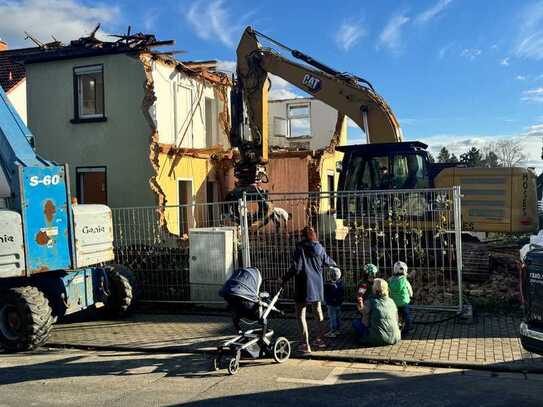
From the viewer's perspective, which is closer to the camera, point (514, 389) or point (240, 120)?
point (514, 389)

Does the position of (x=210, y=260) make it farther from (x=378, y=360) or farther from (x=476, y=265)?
(x=476, y=265)

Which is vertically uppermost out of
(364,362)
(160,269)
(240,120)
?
(240,120)

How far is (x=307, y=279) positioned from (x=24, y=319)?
13.4 feet

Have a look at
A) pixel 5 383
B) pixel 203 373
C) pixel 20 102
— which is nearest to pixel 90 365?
pixel 5 383

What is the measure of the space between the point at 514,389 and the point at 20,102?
20.5 metres

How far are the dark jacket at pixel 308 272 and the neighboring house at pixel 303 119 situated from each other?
1649 cm

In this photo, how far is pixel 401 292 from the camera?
8.02 meters

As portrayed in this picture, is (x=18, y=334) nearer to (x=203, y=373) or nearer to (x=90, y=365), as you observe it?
(x=90, y=365)

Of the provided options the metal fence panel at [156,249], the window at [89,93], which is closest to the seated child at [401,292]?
the metal fence panel at [156,249]

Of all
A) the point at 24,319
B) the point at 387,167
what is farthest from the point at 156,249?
the point at 387,167

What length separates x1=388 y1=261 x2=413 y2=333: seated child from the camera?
26.3 ft

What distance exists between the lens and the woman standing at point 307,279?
7.46m

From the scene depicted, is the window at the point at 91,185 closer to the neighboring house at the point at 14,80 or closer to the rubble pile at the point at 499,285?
the neighboring house at the point at 14,80

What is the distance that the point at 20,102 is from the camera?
70.0 ft
